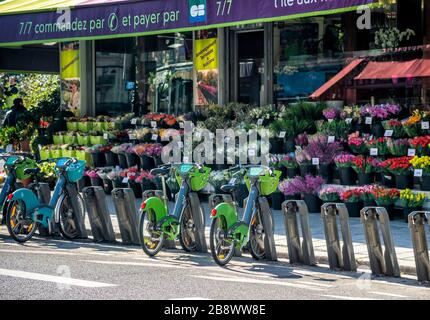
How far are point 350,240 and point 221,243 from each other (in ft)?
4.70

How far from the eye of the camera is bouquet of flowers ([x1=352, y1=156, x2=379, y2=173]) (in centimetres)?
1502

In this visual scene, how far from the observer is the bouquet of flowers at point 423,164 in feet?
46.9

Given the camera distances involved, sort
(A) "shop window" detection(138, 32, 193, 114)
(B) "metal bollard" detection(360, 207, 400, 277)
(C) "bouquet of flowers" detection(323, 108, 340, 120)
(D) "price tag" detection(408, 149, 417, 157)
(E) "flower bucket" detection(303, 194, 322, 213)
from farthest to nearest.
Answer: (A) "shop window" detection(138, 32, 193, 114) < (C) "bouquet of flowers" detection(323, 108, 340, 120) < (E) "flower bucket" detection(303, 194, 322, 213) < (D) "price tag" detection(408, 149, 417, 157) < (B) "metal bollard" detection(360, 207, 400, 277)

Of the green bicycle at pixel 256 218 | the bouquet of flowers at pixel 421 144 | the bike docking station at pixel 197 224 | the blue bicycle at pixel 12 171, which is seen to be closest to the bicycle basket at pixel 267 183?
the green bicycle at pixel 256 218

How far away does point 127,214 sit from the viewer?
42.6 feet

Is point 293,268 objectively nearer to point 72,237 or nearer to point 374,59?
point 72,237

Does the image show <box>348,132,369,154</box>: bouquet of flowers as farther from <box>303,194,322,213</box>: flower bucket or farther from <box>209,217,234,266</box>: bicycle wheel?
<box>209,217,234,266</box>: bicycle wheel

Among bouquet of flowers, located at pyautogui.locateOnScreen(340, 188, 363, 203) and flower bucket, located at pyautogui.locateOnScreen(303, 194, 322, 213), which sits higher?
bouquet of flowers, located at pyautogui.locateOnScreen(340, 188, 363, 203)

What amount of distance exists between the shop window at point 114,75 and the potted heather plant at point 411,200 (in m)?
8.41

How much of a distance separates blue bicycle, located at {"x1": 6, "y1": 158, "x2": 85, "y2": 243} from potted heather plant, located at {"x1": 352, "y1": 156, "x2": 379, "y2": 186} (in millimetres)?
4305

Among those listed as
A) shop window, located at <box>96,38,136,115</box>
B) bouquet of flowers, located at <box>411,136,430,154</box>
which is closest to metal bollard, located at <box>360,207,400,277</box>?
bouquet of flowers, located at <box>411,136,430,154</box>

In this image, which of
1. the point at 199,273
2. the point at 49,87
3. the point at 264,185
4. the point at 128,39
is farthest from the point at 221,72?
the point at 49,87

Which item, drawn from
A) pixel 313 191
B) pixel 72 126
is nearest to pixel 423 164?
pixel 313 191

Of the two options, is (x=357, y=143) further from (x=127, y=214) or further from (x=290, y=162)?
(x=127, y=214)
